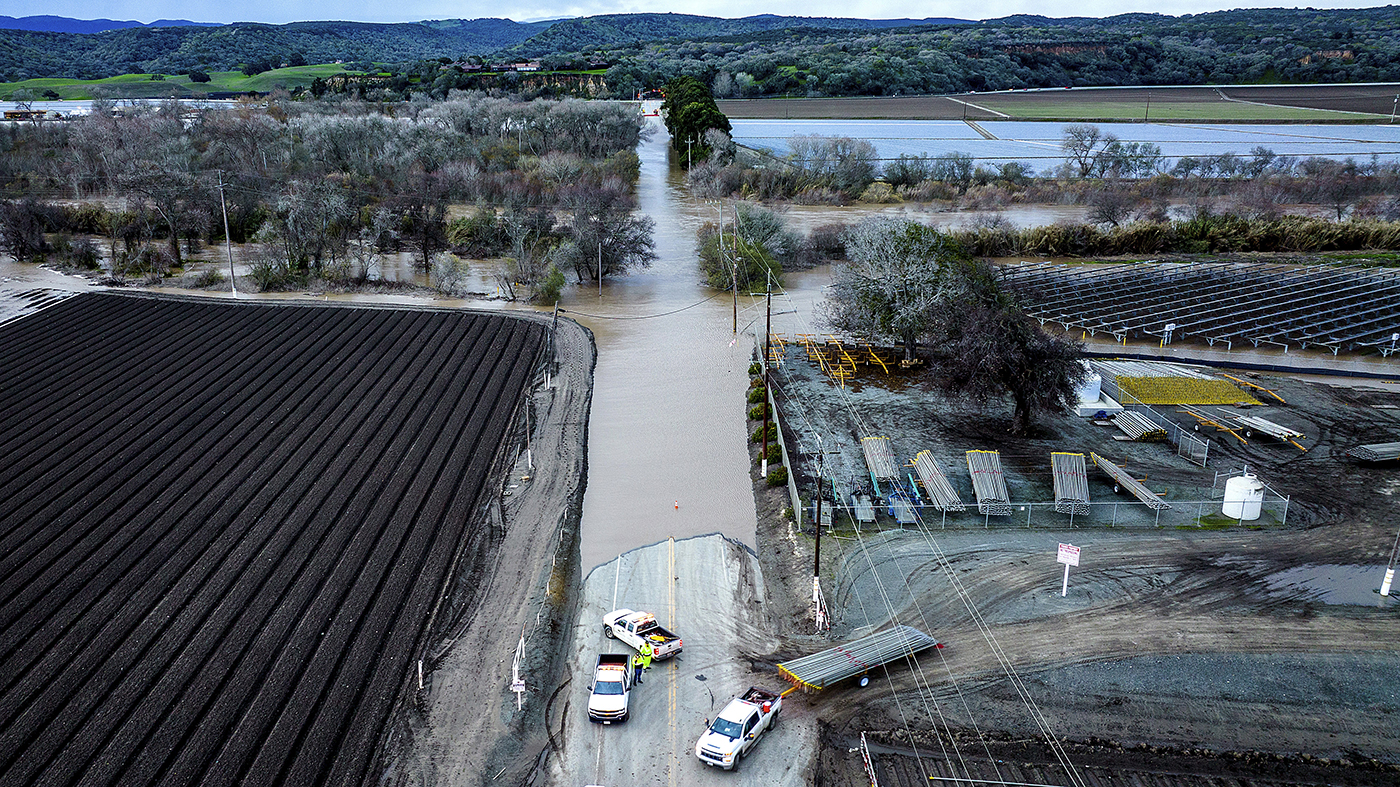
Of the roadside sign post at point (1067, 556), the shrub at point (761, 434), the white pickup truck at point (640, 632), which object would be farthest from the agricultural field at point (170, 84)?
the roadside sign post at point (1067, 556)

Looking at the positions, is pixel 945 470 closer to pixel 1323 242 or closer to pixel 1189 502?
pixel 1189 502

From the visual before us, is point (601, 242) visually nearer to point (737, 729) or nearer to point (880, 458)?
point (880, 458)

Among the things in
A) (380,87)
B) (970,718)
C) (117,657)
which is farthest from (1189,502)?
(380,87)

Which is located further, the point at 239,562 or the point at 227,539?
the point at 227,539

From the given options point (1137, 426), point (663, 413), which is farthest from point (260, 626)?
point (1137, 426)

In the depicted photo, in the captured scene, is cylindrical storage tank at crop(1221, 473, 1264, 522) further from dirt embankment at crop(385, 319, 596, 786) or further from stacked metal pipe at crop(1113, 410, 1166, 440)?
dirt embankment at crop(385, 319, 596, 786)

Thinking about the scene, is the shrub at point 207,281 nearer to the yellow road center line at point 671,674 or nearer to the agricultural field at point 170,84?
the yellow road center line at point 671,674

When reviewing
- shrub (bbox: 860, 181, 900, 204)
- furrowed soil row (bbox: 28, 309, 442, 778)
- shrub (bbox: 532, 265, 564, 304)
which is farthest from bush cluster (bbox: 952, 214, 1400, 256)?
furrowed soil row (bbox: 28, 309, 442, 778)
